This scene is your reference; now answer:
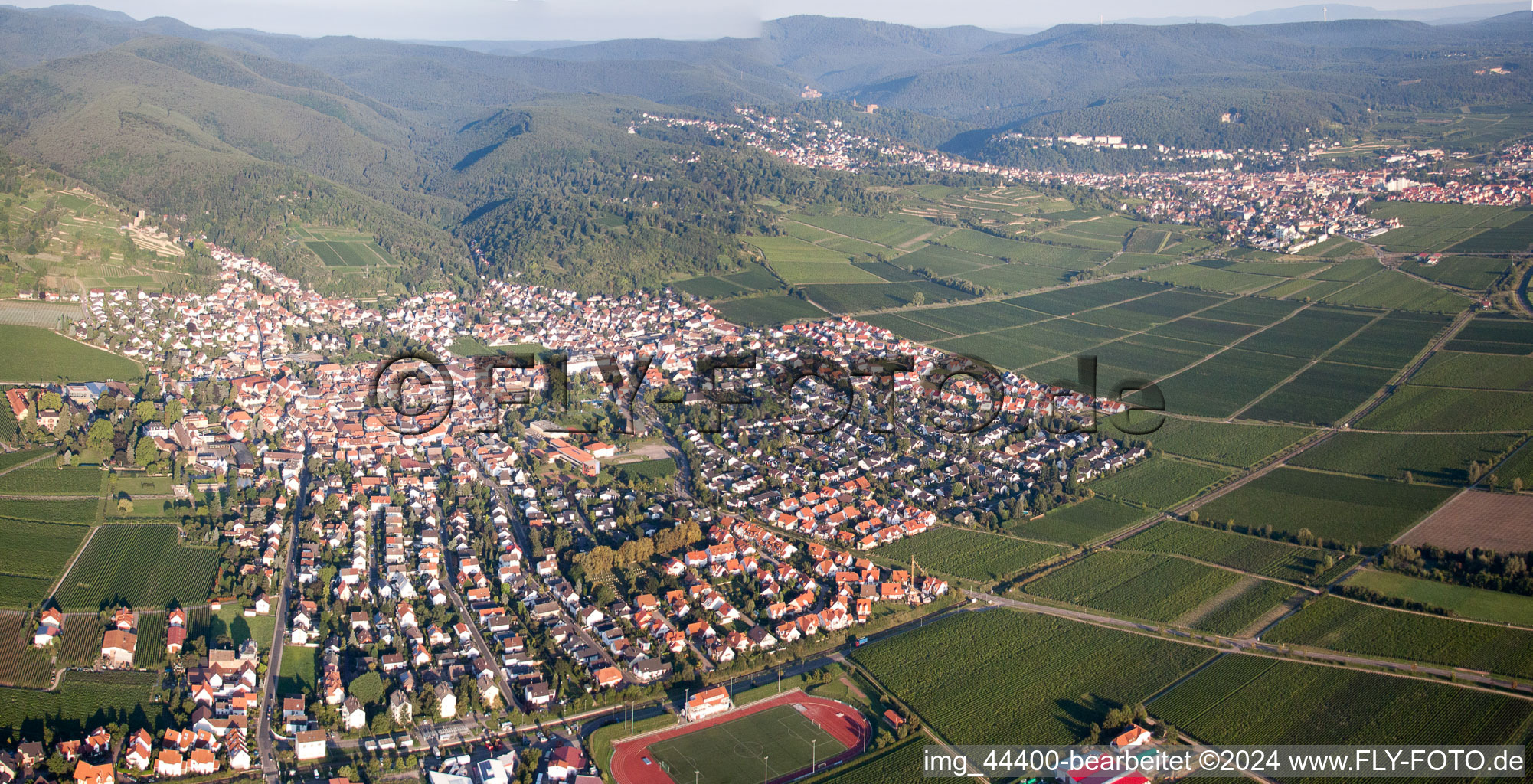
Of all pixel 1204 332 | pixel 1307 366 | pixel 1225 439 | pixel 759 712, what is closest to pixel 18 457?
pixel 759 712

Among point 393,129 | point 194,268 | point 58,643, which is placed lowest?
point 58,643

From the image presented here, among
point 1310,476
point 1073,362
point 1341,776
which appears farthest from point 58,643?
point 1073,362

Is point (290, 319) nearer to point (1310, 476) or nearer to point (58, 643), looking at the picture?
point (58, 643)

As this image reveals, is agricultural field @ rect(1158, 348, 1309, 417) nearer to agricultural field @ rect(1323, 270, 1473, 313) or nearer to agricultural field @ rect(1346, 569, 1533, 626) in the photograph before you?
agricultural field @ rect(1323, 270, 1473, 313)

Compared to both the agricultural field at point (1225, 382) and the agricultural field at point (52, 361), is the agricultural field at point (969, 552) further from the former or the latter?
the agricultural field at point (52, 361)

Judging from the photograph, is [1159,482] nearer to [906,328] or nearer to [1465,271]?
[906,328]
